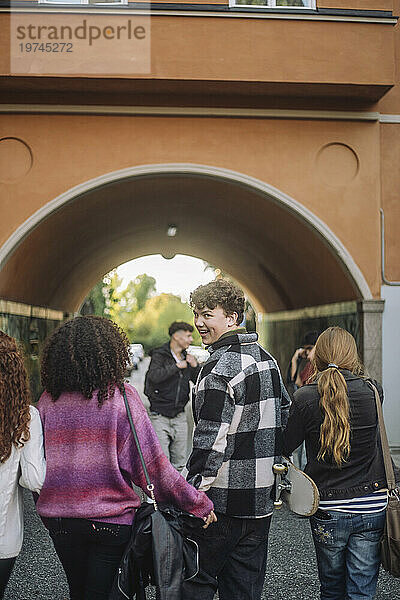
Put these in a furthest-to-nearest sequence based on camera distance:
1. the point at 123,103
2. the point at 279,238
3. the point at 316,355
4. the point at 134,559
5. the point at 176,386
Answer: the point at 279,238 → the point at 123,103 → the point at 176,386 → the point at 316,355 → the point at 134,559

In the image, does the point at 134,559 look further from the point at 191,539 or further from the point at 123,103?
the point at 123,103

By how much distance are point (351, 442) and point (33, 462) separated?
140 centimetres

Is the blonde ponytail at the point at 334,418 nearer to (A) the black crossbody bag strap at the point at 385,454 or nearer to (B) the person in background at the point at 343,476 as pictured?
(B) the person in background at the point at 343,476

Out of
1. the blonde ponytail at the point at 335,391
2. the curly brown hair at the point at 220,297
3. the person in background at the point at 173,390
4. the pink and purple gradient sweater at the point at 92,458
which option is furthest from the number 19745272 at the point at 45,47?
the pink and purple gradient sweater at the point at 92,458

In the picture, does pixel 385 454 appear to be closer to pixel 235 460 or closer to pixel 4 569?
pixel 235 460

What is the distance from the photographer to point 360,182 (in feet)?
33.0

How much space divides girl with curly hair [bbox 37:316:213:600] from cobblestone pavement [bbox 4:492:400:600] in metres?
2.04

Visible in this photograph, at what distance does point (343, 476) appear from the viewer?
3.37 metres

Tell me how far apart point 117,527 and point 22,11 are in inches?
310

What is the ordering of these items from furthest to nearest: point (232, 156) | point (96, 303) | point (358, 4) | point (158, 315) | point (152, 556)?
point (158, 315) < point (96, 303) < point (232, 156) < point (358, 4) < point (152, 556)

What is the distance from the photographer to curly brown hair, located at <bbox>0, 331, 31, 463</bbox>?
115 inches

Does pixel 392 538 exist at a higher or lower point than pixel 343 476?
lower

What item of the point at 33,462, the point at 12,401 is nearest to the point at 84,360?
the point at 12,401

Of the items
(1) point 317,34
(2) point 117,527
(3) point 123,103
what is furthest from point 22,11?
(2) point 117,527
